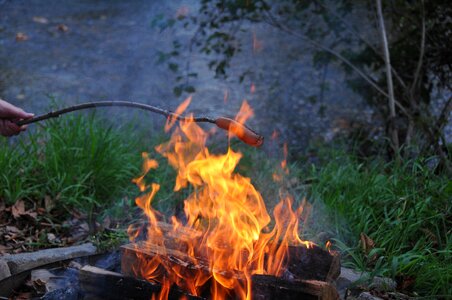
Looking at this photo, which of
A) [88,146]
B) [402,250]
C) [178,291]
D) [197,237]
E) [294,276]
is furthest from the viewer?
[88,146]

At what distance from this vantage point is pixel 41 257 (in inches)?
140

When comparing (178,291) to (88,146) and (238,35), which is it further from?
(238,35)

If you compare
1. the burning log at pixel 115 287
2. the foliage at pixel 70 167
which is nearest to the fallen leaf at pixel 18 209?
the foliage at pixel 70 167

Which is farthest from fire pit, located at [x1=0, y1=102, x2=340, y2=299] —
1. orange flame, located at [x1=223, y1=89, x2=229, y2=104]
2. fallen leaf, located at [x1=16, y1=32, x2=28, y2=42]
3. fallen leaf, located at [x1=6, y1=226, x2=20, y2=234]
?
fallen leaf, located at [x1=16, y1=32, x2=28, y2=42]

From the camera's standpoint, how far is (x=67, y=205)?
4.33 meters

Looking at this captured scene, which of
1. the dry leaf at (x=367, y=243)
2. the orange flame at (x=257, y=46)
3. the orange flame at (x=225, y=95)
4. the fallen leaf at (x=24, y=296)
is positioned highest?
the orange flame at (x=257, y=46)

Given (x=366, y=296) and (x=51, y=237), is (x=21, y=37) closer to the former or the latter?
(x=51, y=237)

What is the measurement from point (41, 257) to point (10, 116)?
2.88 ft

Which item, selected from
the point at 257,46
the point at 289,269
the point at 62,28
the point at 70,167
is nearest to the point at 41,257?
the point at 70,167

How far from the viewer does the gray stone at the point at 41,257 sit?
346cm

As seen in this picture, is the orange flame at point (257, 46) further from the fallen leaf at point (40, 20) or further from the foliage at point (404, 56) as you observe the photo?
the fallen leaf at point (40, 20)

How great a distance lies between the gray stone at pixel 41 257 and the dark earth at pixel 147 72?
2.41m

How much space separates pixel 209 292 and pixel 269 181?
6.38ft

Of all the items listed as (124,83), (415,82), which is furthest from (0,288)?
(124,83)
